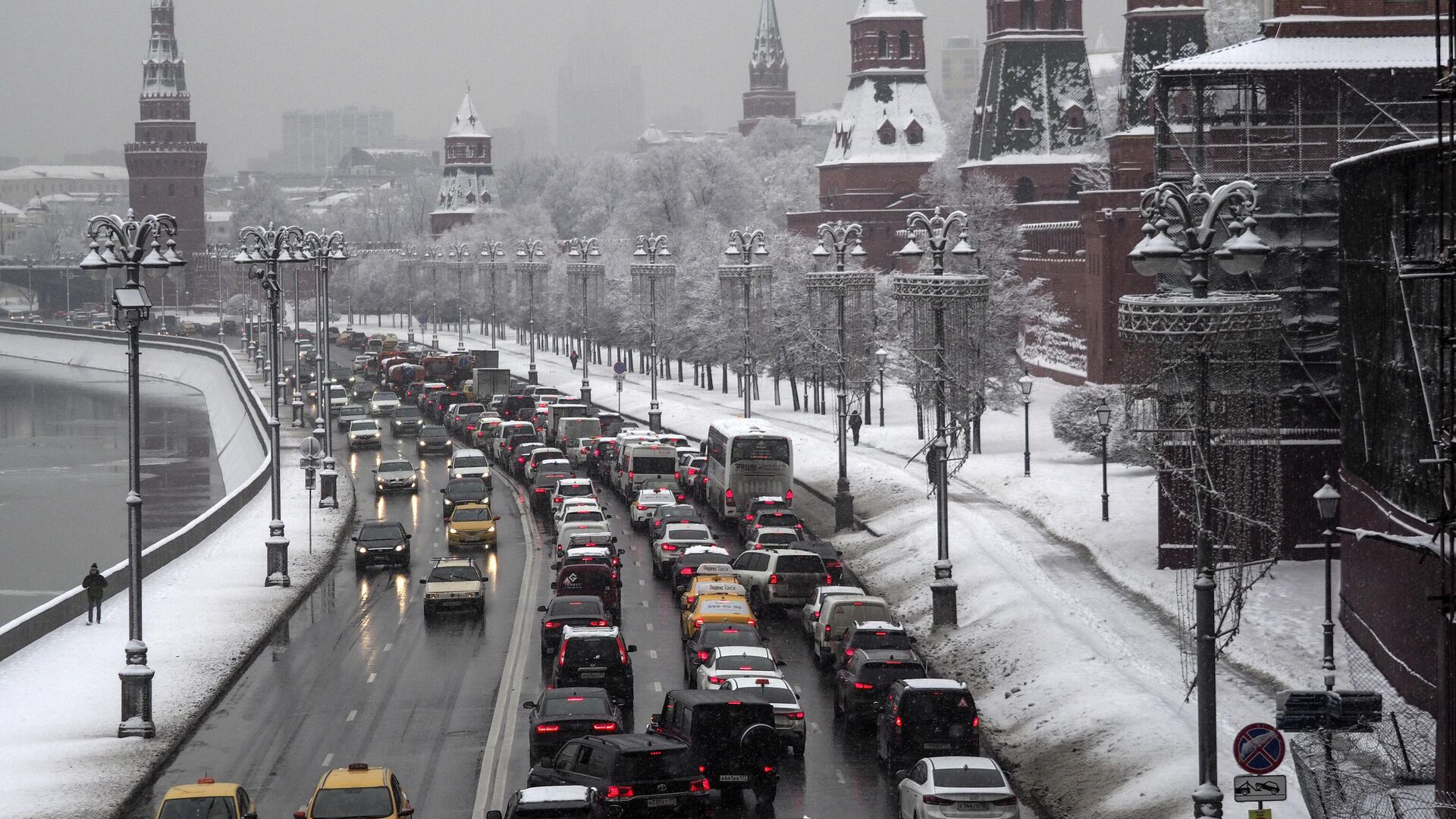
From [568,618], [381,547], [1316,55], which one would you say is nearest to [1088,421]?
[1316,55]

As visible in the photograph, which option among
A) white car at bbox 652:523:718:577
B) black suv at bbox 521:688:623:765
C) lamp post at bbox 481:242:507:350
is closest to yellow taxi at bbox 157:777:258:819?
black suv at bbox 521:688:623:765

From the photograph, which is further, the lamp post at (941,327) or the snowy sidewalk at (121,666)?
the lamp post at (941,327)

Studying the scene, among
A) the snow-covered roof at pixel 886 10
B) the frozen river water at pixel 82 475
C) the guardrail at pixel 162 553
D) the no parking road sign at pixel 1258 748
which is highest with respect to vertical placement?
the snow-covered roof at pixel 886 10

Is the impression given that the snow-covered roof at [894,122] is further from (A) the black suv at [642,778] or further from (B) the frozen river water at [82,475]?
(A) the black suv at [642,778]

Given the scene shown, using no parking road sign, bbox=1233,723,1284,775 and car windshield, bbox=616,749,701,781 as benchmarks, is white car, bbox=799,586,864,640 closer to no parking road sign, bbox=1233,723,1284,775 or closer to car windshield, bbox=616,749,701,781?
car windshield, bbox=616,749,701,781

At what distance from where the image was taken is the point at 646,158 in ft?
505

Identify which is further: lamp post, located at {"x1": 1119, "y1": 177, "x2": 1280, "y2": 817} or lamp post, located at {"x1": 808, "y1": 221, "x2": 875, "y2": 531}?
lamp post, located at {"x1": 808, "y1": 221, "x2": 875, "y2": 531}

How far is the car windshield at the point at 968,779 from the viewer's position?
767 inches

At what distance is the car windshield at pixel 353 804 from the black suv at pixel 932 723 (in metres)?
7.04

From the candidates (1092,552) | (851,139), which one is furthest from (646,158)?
(1092,552)

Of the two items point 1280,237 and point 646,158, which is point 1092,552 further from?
point 646,158

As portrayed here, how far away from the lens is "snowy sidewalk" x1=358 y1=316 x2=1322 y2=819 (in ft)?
75.6

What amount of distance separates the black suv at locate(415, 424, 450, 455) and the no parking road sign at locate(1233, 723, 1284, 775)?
5324cm

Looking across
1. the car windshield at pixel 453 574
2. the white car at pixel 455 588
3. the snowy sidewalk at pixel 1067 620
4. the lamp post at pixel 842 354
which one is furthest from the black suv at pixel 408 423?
the white car at pixel 455 588
